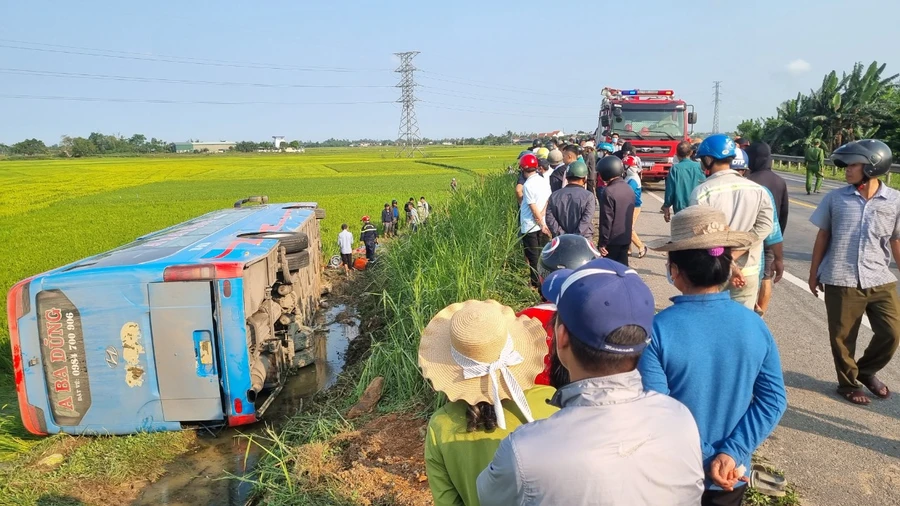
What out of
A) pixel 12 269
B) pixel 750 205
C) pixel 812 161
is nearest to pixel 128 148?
pixel 12 269

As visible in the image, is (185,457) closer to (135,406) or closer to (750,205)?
(135,406)

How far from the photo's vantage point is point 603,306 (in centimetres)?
151

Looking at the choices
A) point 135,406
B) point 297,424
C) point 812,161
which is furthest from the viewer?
point 812,161

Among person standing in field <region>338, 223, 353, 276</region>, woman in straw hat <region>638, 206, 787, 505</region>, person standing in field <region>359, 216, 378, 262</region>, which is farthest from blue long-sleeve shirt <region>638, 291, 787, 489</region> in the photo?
person standing in field <region>359, 216, 378, 262</region>

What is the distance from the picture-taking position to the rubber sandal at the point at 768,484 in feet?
10.5

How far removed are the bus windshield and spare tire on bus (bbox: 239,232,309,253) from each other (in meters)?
13.3

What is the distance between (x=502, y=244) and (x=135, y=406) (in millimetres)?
A: 4322

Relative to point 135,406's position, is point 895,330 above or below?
above

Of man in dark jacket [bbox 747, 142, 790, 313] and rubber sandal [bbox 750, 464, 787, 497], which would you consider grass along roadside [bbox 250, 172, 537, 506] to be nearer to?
rubber sandal [bbox 750, 464, 787, 497]

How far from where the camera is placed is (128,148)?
346 feet

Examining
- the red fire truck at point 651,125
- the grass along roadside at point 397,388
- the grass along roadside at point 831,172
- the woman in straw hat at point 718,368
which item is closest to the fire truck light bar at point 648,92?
the red fire truck at point 651,125

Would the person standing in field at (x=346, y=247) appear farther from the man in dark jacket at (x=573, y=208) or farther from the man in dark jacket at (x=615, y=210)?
the man in dark jacket at (x=615, y=210)

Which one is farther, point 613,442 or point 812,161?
point 812,161

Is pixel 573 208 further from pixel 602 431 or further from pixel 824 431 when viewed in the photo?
pixel 602 431
